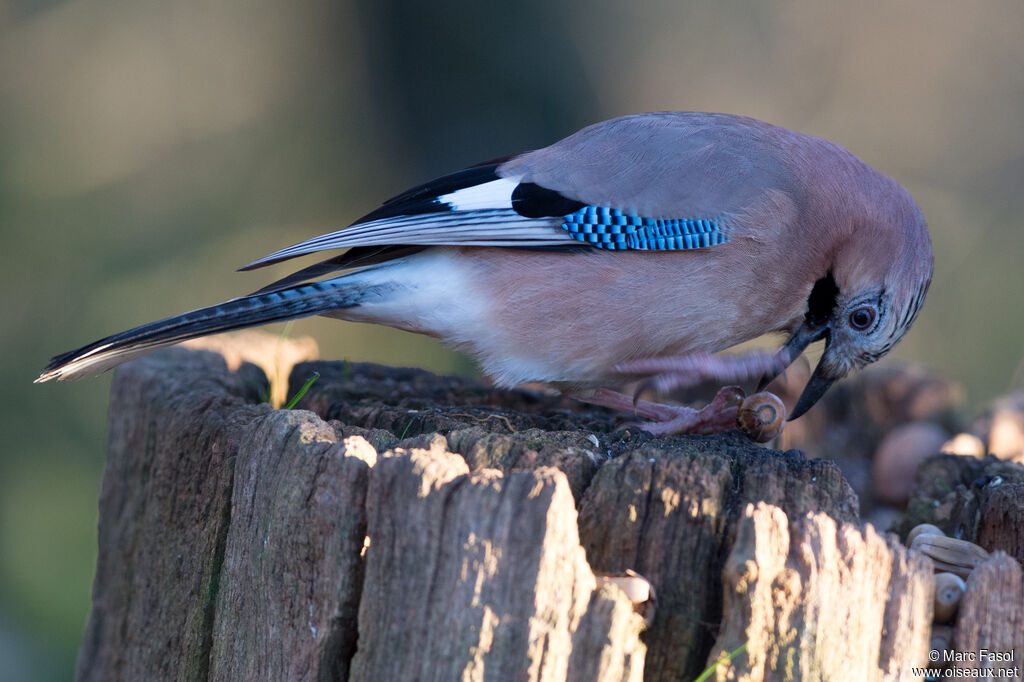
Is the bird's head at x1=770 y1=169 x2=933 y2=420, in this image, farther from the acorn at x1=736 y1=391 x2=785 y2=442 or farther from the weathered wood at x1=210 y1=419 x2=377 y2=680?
the weathered wood at x1=210 y1=419 x2=377 y2=680

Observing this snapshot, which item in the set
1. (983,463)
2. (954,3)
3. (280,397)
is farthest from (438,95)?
(983,463)

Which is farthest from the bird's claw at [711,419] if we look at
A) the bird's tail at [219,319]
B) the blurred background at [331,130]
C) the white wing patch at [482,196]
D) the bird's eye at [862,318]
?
the blurred background at [331,130]

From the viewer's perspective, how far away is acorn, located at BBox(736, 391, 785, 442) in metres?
3.07

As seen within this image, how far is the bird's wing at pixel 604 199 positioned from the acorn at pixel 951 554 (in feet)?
4.92

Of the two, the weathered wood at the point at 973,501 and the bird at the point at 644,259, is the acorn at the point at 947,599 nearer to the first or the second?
the weathered wood at the point at 973,501

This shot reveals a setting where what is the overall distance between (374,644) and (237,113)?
Answer: 6.42 metres

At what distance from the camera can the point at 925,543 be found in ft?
6.72

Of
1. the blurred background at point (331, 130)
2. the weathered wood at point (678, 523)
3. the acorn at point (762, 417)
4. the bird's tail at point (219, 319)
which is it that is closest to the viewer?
the weathered wood at point (678, 523)

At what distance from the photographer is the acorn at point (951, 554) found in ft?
6.42

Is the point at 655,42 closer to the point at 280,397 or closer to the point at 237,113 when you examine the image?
the point at 237,113

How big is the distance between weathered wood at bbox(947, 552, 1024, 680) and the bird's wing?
176 centimetres

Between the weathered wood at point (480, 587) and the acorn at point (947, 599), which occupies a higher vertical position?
the acorn at point (947, 599)

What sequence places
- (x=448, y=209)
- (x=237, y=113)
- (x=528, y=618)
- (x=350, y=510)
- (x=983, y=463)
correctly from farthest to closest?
(x=237, y=113) < (x=448, y=209) < (x=983, y=463) < (x=350, y=510) < (x=528, y=618)

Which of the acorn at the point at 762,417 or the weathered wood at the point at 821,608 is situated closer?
the weathered wood at the point at 821,608
